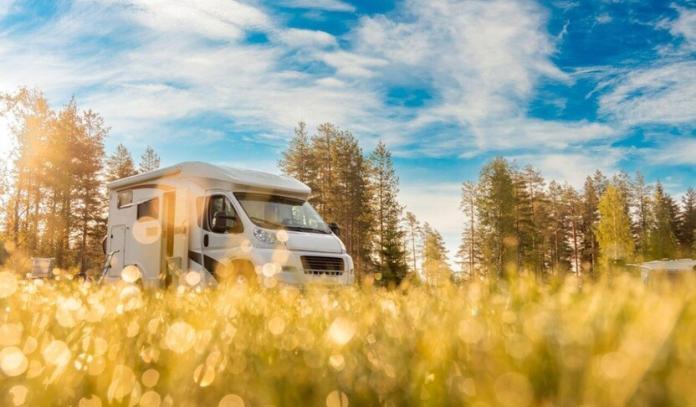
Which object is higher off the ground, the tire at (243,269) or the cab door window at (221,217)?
the cab door window at (221,217)

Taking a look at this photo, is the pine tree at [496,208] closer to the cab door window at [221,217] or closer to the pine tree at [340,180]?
the pine tree at [340,180]

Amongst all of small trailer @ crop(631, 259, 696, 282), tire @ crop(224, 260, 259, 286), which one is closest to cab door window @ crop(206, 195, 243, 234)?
tire @ crop(224, 260, 259, 286)

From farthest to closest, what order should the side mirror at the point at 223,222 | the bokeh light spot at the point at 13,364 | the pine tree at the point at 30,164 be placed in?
the pine tree at the point at 30,164 → the side mirror at the point at 223,222 → the bokeh light spot at the point at 13,364

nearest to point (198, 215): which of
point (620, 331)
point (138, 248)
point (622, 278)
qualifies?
point (138, 248)

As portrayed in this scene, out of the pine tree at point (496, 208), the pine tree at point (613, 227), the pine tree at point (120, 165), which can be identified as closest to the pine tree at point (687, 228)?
the pine tree at point (613, 227)

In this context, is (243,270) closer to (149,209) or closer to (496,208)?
(149,209)

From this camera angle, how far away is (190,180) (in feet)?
37.9

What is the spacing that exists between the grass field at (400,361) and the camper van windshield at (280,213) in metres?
9.29

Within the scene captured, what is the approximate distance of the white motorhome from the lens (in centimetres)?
1024

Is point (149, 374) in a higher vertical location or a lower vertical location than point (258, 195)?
lower

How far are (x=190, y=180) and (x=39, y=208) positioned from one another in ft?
136

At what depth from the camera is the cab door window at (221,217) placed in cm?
1066

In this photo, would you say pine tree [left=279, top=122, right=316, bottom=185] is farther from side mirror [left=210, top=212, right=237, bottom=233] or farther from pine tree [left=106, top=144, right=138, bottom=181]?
side mirror [left=210, top=212, right=237, bottom=233]

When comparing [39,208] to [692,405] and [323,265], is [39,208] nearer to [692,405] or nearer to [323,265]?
[323,265]
